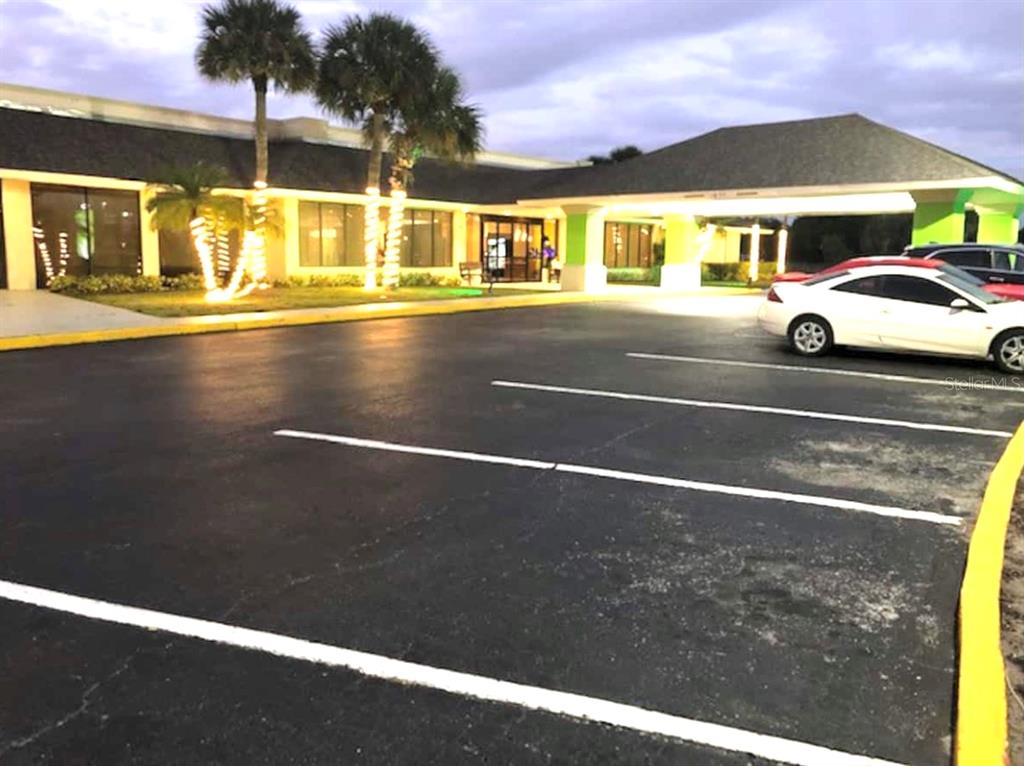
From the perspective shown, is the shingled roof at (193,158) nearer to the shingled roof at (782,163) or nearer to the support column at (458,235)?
the support column at (458,235)

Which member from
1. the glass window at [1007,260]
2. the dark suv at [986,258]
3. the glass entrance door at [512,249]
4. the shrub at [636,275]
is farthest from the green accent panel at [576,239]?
the glass window at [1007,260]

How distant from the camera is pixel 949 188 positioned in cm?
2214

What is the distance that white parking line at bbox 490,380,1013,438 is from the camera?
864 cm

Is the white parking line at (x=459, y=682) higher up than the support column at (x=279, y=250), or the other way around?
the support column at (x=279, y=250)

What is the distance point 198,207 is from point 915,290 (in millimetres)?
17442

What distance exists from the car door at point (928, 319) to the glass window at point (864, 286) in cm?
10

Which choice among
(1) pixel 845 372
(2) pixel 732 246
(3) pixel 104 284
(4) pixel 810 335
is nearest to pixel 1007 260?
(4) pixel 810 335

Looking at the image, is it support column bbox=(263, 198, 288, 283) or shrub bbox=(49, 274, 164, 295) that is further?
support column bbox=(263, 198, 288, 283)

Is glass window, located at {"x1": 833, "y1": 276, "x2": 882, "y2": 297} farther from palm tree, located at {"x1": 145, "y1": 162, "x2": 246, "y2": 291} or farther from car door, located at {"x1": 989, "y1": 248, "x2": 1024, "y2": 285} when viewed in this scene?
palm tree, located at {"x1": 145, "y1": 162, "x2": 246, "y2": 291}

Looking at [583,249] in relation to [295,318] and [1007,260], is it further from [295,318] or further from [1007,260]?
[1007,260]

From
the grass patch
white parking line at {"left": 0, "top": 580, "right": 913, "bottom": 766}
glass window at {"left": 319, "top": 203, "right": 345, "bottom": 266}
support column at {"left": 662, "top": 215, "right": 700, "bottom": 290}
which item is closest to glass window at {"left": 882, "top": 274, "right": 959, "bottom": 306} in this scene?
white parking line at {"left": 0, "top": 580, "right": 913, "bottom": 766}

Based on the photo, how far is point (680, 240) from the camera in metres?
36.8

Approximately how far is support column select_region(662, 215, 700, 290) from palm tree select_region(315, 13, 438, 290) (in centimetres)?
1448

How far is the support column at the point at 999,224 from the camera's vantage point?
27.8 meters
